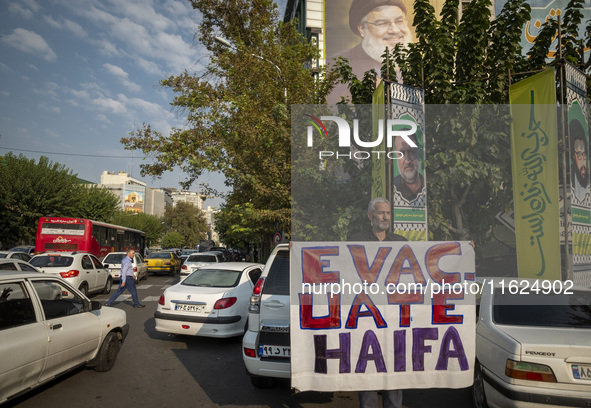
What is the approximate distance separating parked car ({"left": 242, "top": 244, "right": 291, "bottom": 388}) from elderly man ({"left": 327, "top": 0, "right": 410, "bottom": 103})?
3584 centimetres

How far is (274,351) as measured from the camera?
4.79 metres

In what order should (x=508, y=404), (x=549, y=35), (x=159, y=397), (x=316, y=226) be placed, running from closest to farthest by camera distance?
1. (x=508, y=404)
2. (x=159, y=397)
3. (x=549, y=35)
4. (x=316, y=226)

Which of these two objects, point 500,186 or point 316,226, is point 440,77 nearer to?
point 500,186

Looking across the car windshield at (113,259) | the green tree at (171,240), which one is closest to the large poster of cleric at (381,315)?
the car windshield at (113,259)

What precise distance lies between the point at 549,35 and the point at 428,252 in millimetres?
9151

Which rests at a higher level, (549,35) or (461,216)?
(549,35)

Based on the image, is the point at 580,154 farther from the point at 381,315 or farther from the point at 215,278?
the point at 215,278

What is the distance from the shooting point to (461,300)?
3.96m

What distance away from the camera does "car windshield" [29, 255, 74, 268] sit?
1302cm

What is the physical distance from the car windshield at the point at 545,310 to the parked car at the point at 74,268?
39.9 ft

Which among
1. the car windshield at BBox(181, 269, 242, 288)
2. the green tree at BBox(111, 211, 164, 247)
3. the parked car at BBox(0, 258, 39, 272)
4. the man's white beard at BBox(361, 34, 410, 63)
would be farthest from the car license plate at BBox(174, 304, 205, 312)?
the green tree at BBox(111, 211, 164, 247)

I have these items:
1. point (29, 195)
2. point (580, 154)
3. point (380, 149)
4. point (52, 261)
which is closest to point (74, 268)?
point (52, 261)

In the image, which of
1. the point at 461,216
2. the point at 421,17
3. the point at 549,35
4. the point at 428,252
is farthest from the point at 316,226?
the point at 428,252

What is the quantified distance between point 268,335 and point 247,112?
43.9 feet
